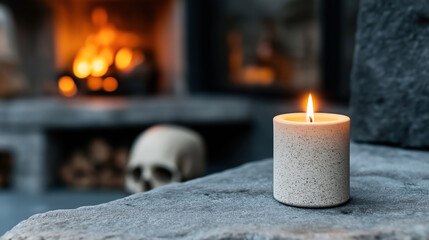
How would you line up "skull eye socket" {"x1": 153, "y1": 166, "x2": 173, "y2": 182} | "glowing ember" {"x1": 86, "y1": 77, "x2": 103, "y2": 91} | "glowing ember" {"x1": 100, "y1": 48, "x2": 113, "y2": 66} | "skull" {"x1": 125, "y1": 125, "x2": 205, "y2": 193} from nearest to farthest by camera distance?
"skull" {"x1": 125, "y1": 125, "x2": 205, "y2": 193} → "skull eye socket" {"x1": 153, "y1": 166, "x2": 173, "y2": 182} → "glowing ember" {"x1": 86, "y1": 77, "x2": 103, "y2": 91} → "glowing ember" {"x1": 100, "y1": 48, "x2": 113, "y2": 66}

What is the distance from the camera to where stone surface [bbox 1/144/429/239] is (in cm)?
64

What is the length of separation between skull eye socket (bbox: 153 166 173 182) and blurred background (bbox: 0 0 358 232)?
409mm

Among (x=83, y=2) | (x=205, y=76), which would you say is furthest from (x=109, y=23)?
(x=205, y=76)

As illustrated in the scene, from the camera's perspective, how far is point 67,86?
3213 millimetres

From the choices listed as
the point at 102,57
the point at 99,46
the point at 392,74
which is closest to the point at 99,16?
the point at 99,46

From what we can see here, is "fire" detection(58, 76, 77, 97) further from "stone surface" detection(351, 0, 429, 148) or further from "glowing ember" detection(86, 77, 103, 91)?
"stone surface" detection(351, 0, 429, 148)

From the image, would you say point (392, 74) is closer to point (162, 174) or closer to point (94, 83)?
point (162, 174)

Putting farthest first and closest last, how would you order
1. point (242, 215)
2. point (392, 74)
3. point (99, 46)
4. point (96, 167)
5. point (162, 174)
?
point (99, 46) < point (96, 167) < point (162, 174) < point (392, 74) < point (242, 215)

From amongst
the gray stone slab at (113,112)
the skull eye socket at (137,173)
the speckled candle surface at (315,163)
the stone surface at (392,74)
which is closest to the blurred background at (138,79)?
the gray stone slab at (113,112)

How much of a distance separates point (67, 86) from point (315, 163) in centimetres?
272

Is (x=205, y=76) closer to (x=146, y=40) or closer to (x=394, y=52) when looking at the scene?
(x=146, y=40)

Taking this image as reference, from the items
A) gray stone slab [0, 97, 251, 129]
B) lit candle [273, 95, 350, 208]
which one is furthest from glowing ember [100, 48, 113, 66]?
lit candle [273, 95, 350, 208]

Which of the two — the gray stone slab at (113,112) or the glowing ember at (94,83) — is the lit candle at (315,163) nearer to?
the gray stone slab at (113,112)

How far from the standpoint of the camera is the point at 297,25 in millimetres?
2697
